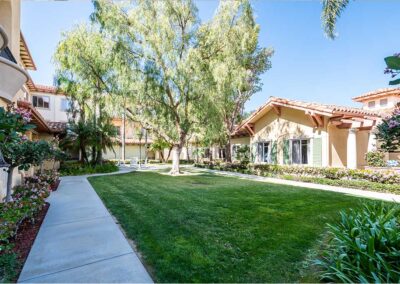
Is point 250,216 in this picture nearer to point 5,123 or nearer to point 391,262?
point 391,262

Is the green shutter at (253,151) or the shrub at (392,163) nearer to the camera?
the shrub at (392,163)

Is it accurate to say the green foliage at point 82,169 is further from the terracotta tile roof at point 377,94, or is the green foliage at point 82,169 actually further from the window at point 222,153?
the terracotta tile roof at point 377,94

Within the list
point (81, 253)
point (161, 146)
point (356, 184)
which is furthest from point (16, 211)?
point (161, 146)

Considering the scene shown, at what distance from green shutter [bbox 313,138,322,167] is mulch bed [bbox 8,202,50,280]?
15.1 metres

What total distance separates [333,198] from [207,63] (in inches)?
452

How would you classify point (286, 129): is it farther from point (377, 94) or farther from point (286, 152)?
point (377, 94)

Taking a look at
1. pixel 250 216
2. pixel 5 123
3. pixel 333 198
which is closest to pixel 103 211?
pixel 250 216

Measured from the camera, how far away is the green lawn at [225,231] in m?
3.65

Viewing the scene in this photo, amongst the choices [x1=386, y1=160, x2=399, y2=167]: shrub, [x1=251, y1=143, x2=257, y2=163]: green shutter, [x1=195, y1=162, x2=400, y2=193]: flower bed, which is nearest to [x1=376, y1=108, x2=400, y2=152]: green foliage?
[x1=195, y1=162, x2=400, y2=193]: flower bed

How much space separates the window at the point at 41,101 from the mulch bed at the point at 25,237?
26.3 m

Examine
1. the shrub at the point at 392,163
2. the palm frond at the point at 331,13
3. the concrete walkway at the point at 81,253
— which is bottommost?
the concrete walkway at the point at 81,253

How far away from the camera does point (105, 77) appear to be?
1736cm

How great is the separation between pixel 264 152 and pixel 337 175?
6947 mm

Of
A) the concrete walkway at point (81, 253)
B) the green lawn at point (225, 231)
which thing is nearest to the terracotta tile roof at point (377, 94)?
the green lawn at point (225, 231)
